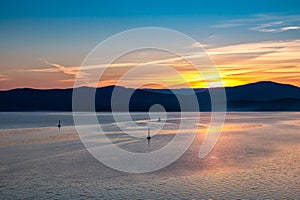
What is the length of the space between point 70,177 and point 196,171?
4935 millimetres

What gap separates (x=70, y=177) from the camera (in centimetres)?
1403

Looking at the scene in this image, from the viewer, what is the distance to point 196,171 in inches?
605

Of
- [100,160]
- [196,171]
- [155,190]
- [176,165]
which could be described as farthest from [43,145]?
[155,190]

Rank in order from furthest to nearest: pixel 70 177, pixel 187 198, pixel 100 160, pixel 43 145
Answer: pixel 43 145
pixel 100 160
pixel 70 177
pixel 187 198

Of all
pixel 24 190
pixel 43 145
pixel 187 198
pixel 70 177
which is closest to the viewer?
pixel 187 198

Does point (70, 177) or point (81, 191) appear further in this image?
point (70, 177)

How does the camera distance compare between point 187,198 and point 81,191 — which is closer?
point 187,198

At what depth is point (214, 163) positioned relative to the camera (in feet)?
56.4

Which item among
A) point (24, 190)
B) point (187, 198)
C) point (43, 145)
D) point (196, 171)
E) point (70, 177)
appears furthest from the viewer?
point (43, 145)

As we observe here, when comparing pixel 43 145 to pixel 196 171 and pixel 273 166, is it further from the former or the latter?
pixel 273 166

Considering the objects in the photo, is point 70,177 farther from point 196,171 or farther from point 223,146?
point 223,146

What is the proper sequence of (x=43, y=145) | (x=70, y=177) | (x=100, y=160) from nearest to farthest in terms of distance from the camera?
(x=70, y=177)
(x=100, y=160)
(x=43, y=145)

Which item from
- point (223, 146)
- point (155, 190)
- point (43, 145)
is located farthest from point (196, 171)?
point (43, 145)

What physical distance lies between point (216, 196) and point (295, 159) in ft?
27.7
